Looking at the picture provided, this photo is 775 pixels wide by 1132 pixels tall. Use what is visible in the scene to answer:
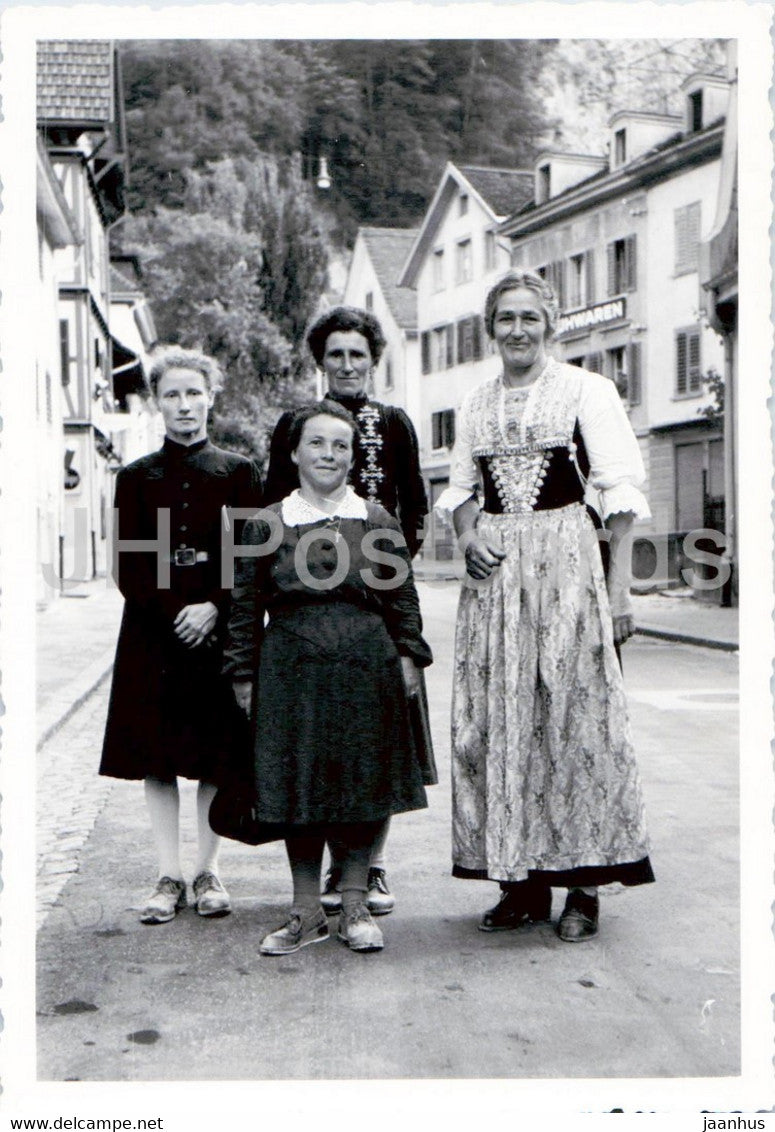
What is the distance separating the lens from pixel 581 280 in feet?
105

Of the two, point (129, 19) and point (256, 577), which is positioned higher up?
point (129, 19)

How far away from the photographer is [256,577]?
4121 millimetres

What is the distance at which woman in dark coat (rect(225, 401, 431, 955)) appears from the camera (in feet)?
13.2

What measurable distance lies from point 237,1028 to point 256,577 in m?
1.27

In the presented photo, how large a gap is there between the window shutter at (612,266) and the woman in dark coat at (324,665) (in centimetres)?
2704

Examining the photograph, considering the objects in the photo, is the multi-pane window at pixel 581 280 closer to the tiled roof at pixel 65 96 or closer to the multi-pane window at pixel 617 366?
the multi-pane window at pixel 617 366

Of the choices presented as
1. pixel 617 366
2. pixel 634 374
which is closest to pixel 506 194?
pixel 617 366

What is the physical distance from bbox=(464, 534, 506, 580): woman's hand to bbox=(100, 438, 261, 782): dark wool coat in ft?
2.39

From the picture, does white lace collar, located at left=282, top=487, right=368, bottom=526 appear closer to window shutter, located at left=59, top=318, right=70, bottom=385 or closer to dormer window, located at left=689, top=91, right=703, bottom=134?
dormer window, located at left=689, top=91, right=703, bottom=134

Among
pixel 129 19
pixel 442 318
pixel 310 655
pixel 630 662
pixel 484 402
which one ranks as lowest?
pixel 630 662

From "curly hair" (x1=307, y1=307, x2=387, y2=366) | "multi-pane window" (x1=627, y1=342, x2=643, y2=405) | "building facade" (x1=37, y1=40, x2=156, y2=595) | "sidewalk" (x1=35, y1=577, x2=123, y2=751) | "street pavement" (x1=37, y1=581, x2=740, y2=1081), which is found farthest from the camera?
"multi-pane window" (x1=627, y1=342, x2=643, y2=405)

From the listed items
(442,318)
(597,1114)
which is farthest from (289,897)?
(442,318)

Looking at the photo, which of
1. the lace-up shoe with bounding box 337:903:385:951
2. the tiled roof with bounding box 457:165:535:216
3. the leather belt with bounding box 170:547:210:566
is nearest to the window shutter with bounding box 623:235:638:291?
the tiled roof with bounding box 457:165:535:216

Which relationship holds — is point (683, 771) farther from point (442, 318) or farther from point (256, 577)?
point (442, 318)
